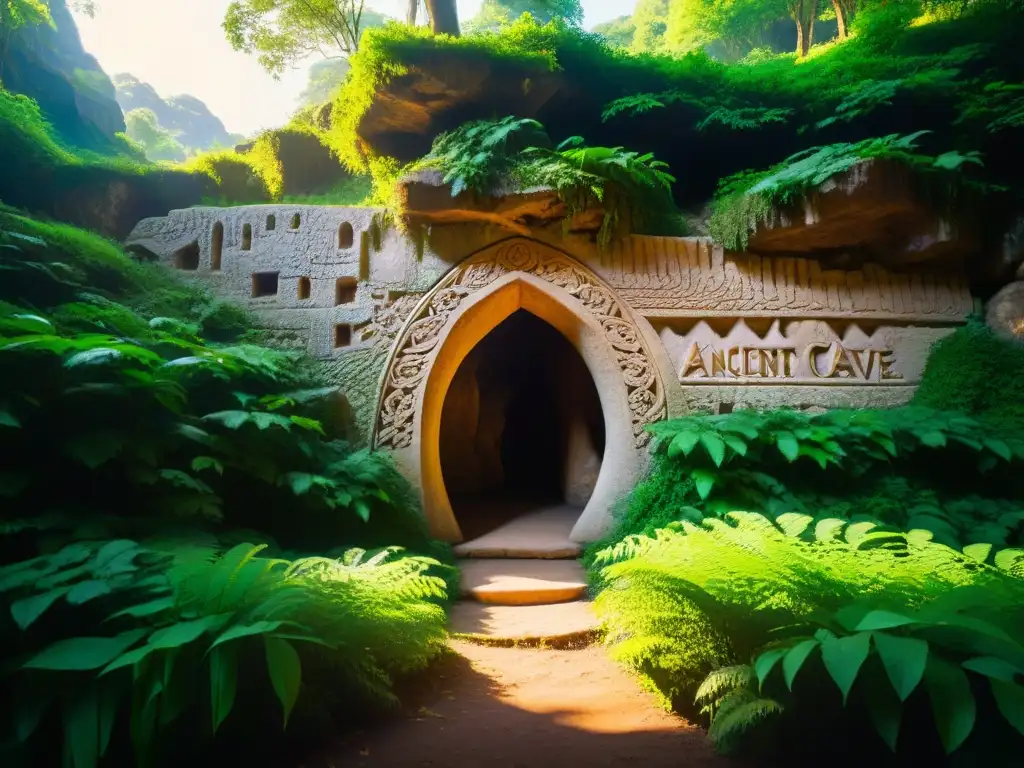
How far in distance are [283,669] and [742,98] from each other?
8479 millimetres

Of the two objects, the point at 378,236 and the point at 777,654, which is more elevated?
the point at 378,236

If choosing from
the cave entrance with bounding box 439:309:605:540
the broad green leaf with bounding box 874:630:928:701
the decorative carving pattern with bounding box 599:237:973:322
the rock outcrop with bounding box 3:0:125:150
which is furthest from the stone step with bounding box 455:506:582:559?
the rock outcrop with bounding box 3:0:125:150

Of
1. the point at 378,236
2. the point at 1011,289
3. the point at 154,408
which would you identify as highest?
the point at 378,236

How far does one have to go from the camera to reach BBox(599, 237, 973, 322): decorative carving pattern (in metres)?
6.32

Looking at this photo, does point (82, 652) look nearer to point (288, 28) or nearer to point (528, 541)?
point (528, 541)

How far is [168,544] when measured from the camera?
2.91m

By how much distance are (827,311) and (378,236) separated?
17.6ft

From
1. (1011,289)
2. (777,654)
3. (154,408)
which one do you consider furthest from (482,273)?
(1011,289)

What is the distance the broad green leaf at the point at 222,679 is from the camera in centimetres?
181

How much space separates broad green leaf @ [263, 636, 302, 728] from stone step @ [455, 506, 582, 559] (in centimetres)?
386

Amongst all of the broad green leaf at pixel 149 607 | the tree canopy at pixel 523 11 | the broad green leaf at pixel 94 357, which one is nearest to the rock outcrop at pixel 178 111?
the tree canopy at pixel 523 11

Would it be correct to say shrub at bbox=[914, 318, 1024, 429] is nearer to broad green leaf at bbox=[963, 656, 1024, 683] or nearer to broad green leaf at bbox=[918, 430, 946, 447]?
broad green leaf at bbox=[918, 430, 946, 447]

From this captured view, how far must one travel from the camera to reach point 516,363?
10570 millimetres

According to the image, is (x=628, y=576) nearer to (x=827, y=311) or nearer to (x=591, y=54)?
(x=827, y=311)
